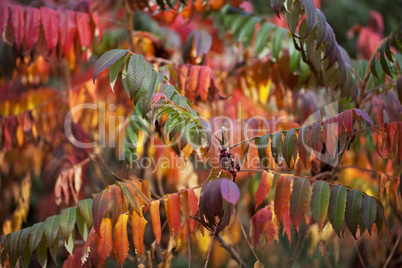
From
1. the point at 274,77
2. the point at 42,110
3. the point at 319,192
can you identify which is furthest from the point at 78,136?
the point at 319,192

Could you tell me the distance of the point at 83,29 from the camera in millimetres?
2650

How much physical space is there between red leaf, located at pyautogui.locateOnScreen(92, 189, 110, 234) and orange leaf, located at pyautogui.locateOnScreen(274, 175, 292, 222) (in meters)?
0.71

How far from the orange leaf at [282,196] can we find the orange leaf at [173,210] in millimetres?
429

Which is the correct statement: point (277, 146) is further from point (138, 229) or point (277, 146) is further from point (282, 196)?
point (138, 229)

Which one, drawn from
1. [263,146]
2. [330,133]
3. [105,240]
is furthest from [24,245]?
[330,133]

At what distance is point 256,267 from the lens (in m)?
2.01

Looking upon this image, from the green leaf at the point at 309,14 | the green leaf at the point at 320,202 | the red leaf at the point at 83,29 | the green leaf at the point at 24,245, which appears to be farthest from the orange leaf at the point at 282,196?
the red leaf at the point at 83,29

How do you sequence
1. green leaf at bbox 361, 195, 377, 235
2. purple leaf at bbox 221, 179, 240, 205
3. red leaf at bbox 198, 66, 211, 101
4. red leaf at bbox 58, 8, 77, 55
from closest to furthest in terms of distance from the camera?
purple leaf at bbox 221, 179, 240, 205 < green leaf at bbox 361, 195, 377, 235 < red leaf at bbox 198, 66, 211, 101 < red leaf at bbox 58, 8, 77, 55

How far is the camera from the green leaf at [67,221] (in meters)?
1.90

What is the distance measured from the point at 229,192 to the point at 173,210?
50 centimetres

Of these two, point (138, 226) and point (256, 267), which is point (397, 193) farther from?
point (138, 226)

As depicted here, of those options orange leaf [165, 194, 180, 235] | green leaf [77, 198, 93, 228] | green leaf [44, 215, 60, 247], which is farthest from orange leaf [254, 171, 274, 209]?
green leaf [44, 215, 60, 247]

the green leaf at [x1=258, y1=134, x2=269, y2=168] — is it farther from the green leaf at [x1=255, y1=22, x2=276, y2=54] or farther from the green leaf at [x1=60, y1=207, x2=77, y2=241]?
the green leaf at [x1=255, y1=22, x2=276, y2=54]

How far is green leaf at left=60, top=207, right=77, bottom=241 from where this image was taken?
190 centimetres
